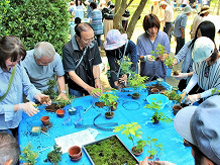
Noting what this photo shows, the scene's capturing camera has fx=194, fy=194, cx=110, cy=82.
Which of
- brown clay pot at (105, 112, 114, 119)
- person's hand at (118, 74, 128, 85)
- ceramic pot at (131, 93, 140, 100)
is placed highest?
person's hand at (118, 74, 128, 85)

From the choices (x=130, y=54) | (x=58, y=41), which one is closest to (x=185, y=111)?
(x=130, y=54)

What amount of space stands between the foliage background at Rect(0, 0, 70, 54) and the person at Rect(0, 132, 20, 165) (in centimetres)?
216

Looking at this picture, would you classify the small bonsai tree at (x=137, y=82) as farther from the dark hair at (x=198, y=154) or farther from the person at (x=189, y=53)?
the dark hair at (x=198, y=154)

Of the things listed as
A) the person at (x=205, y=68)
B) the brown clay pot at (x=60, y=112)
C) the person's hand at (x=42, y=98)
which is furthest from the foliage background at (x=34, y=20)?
the person at (x=205, y=68)

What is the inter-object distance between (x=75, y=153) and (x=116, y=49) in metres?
1.92

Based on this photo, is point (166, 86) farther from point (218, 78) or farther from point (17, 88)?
point (17, 88)

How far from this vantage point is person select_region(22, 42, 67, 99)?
8.43 ft

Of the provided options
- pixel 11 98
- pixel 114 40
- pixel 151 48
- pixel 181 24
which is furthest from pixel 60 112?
pixel 181 24

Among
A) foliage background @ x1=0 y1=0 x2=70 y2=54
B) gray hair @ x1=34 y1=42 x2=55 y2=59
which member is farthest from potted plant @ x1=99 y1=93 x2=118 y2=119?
foliage background @ x1=0 y1=0 x2=70 y2=54

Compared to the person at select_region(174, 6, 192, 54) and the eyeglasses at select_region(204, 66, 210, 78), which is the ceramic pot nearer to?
the eyeglasses at select_region(204, 66, 210, 78)

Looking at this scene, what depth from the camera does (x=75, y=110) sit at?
8.14ft

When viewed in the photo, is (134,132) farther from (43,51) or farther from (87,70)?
(87,70)

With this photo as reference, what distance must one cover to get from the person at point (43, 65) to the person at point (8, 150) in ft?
2.92

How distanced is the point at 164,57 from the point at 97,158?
81.7 inches
